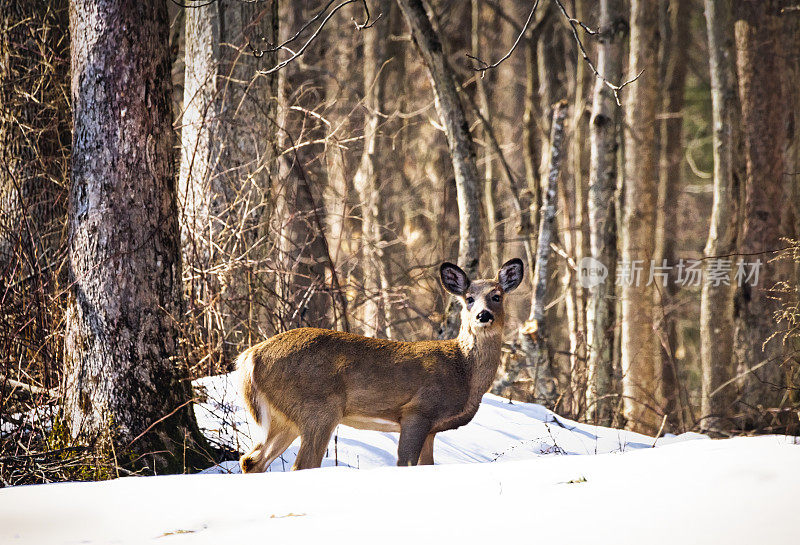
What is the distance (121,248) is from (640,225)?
27.8ft

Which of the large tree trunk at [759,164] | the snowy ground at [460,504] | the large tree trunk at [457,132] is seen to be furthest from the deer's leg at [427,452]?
the large tree trunk at [759,164]

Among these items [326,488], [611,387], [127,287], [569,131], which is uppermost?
[569,131]

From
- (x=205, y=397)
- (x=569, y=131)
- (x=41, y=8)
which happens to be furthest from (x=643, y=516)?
(x=569, y=131)

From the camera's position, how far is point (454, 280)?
6.33 meters

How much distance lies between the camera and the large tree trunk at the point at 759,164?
1152 cm

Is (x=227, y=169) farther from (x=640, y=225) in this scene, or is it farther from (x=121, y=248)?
(x=640, y=225)

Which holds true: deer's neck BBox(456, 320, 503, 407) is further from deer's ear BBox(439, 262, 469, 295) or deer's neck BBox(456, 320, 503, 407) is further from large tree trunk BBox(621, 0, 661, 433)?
large tree trunk BBox(621, 0, 661, 433)

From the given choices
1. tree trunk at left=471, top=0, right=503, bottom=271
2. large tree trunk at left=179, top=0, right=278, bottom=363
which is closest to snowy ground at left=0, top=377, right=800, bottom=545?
large tree trunk at left=179, top=0, right=278, bottom=363

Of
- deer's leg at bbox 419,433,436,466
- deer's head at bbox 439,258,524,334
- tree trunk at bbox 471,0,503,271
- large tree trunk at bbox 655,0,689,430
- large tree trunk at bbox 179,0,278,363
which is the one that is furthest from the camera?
large tree trunk at bbox 655,0,689,430

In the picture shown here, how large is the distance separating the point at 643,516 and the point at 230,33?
7305mm

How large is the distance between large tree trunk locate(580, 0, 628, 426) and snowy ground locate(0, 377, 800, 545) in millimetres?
6939

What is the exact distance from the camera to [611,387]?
11.6 meters

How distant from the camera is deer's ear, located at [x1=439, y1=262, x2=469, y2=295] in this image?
6262mm

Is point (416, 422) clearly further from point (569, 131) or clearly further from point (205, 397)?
point (569, 131)
